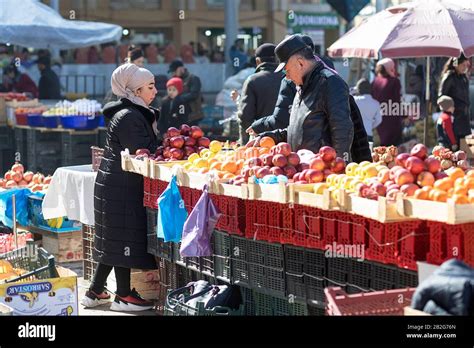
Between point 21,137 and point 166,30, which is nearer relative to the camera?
point 21,137

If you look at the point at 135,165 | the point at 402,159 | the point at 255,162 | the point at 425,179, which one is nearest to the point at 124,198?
the point at 135,165

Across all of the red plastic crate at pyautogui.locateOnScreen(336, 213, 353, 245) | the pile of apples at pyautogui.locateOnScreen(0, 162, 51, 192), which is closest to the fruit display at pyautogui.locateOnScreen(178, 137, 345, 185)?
the red plastic crate at pyautogui.locateOnScreen(336, 213, 353, 245)

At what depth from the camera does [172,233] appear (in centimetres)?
784

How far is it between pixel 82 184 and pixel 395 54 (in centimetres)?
555

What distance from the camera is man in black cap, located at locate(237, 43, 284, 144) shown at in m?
10.8

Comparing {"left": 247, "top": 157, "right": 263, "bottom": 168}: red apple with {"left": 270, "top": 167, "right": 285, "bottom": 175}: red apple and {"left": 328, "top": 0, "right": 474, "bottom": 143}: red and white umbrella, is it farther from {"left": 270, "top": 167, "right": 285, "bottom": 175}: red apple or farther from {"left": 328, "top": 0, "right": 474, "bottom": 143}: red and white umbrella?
{"left": 328, "top": 0, "right": 474, "bottom": 143}: red and white umbrella

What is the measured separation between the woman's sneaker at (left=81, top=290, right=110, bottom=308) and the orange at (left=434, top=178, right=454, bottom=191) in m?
3.73

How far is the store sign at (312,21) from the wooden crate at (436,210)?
133ft

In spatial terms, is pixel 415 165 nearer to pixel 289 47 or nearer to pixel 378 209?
pixel 378 209

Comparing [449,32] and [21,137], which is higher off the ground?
[449,32]

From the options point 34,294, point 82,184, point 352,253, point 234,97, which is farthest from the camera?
point 234,97

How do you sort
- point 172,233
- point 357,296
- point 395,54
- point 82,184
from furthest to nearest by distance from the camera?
point 395,54 → point 82,184 → point 172,233 → point 357,296
